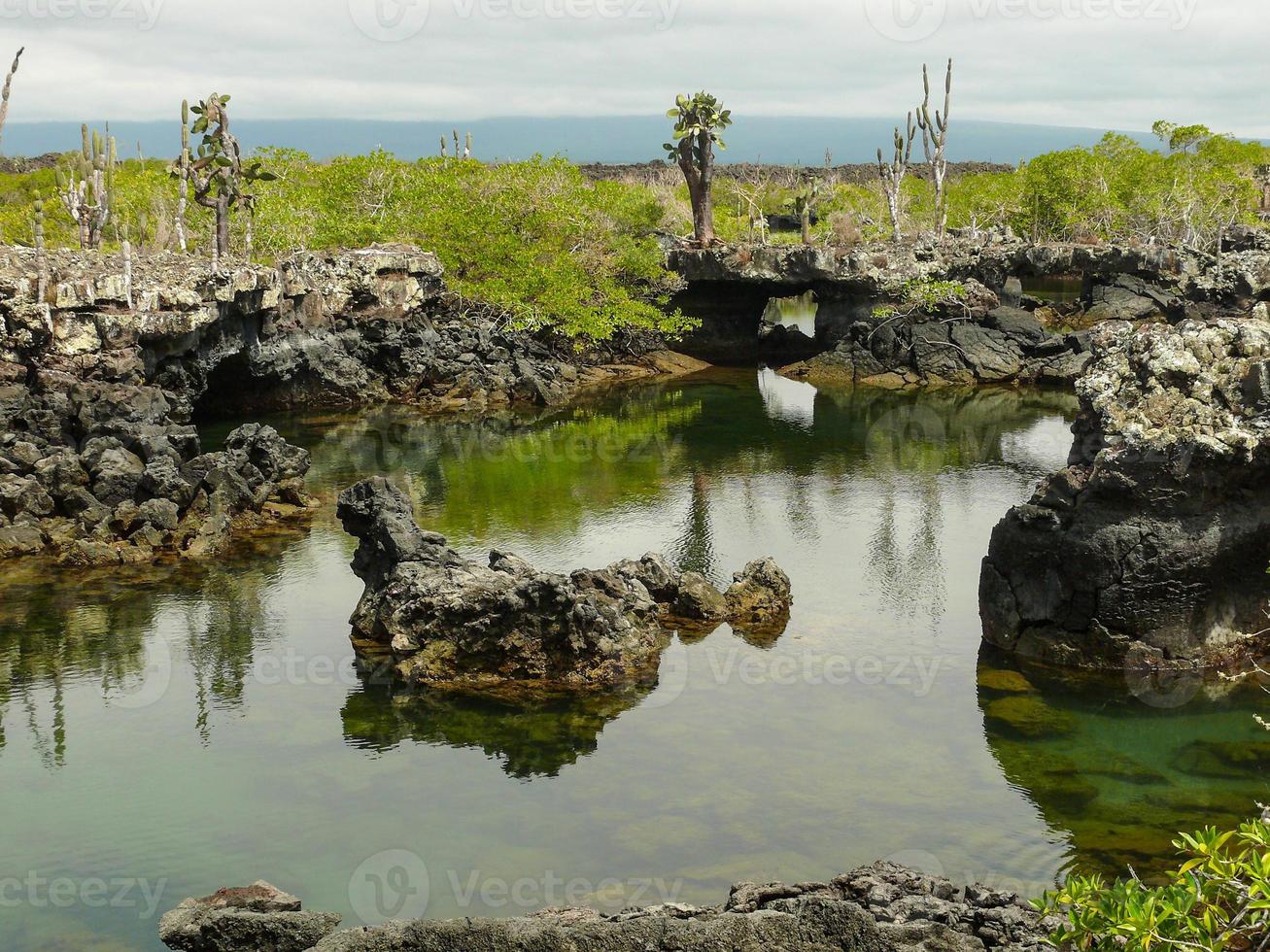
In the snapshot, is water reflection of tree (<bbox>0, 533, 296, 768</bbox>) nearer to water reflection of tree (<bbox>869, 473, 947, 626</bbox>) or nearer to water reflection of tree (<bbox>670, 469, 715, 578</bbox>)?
water reflection of tree (<bbox>670, 469, 715, 578</bbox>)

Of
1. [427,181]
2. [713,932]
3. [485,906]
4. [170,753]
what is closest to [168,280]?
[427,181]

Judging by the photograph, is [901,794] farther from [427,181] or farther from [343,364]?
[427,181]

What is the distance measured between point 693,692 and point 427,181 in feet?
126

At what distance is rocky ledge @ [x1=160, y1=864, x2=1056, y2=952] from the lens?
1063 centimetres

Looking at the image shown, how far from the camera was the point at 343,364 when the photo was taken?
155ft

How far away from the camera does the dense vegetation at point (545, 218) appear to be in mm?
52125

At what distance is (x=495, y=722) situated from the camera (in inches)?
790

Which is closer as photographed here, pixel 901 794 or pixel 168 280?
pixel 901 794

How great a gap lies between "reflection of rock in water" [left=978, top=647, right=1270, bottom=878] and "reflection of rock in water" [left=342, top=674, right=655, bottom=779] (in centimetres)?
623

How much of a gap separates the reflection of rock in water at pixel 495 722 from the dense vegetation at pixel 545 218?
32129 mm

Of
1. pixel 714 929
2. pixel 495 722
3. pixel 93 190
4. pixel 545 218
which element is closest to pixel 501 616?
pixel 495 722

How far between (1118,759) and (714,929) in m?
10.5

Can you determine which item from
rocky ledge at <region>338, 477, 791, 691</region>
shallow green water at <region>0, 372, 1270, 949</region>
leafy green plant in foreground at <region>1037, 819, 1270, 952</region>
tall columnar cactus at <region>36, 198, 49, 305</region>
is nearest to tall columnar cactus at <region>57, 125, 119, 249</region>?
tall columnar cactus at <region>36, 198, 49, 305</region>

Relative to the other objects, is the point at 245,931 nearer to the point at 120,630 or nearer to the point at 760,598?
the point at 120,630
